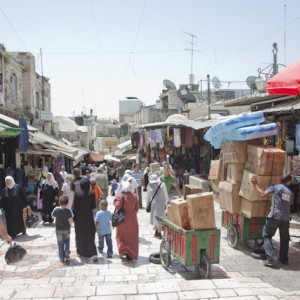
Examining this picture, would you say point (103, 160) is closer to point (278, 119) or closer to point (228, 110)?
point (228, 110)

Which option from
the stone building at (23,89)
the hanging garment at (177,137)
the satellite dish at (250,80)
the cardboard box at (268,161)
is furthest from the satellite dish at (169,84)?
the cardboard box at (268,161)

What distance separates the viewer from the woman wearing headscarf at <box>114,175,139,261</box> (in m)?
7.03

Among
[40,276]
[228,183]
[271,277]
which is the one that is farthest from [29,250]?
[271,277]

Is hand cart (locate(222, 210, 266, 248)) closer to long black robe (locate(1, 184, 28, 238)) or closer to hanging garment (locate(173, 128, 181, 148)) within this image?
long black robe (locate(1, 184, 28, 238))

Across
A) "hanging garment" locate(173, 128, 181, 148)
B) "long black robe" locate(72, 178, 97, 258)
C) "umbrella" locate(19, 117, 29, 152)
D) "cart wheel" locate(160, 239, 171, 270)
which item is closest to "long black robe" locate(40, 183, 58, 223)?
"umbrella" locate(19, 117, 29, 152)

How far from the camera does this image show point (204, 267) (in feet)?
19.7

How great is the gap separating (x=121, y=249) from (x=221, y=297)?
8.44ft

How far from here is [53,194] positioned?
11078 millimetres

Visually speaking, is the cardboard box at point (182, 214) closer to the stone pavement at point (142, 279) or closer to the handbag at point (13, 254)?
the stone pavement at point (142, 279)

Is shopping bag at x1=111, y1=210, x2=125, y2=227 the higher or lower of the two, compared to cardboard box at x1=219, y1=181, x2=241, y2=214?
lower

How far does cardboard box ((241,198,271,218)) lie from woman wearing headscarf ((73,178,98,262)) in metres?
2.78

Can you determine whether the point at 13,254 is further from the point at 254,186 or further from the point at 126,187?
the point at 254,186

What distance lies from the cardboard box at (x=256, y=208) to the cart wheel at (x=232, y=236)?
55 centimetres

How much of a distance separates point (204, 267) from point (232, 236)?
1897mm
